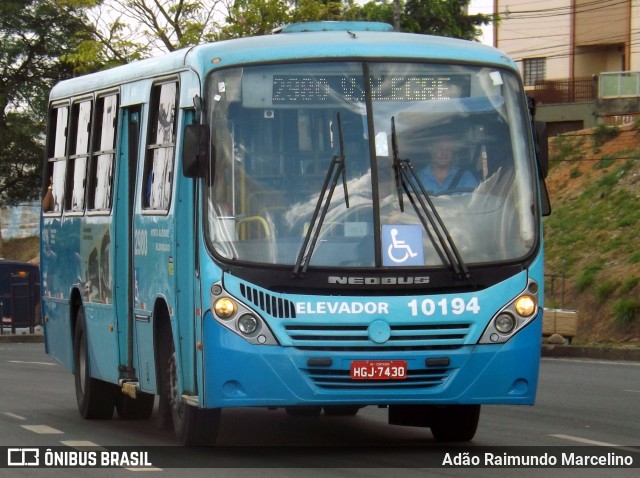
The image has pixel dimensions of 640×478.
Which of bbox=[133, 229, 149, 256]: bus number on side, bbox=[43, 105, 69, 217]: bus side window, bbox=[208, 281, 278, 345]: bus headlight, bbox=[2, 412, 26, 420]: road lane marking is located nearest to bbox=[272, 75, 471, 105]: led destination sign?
bbox=[208, 281, 278, 345]: bus headlight

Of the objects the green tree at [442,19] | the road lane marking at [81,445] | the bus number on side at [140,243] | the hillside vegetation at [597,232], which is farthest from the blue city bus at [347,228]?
the green tree at [442,19]

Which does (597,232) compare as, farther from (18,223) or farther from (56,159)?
(18,223)

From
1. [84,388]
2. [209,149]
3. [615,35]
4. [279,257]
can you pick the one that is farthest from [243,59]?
[615,35]

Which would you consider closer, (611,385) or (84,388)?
(84,388)

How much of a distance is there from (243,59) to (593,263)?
1061 inches

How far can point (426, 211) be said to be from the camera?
427 inches

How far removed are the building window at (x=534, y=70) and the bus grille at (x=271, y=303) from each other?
157ft

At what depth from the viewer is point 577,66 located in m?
56.6

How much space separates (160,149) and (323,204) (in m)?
1.92

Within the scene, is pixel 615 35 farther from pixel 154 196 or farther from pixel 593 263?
pixel 154 196

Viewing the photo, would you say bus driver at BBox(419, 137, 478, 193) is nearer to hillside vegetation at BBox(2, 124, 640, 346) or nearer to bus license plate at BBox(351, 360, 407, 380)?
bus license plate at BBox(351, 360, 407, 380)

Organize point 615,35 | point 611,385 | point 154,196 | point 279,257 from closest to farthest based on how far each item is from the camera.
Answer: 1. point 279,257
2. point 154,196
3. point 611,385
4. point 615,35

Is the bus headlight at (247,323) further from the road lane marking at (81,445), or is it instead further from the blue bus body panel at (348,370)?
the road lane marking at (81,445)

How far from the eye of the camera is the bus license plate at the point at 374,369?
10492mm
